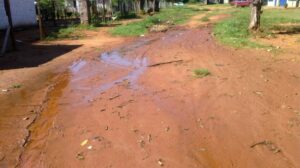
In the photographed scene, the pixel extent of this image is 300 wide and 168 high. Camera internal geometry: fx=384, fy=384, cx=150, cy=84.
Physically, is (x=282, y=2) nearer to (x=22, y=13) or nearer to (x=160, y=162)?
(x=22, y=13)

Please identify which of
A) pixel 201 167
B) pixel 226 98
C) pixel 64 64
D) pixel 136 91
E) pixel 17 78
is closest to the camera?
pixel 201 167

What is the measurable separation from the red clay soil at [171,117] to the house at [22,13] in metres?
14.2

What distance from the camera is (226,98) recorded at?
27.0ft

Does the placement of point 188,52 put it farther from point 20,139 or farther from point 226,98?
point 20,139

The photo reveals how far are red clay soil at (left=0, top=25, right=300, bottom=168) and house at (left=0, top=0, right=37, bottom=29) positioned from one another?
14.2 meters

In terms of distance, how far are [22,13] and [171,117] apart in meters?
21.0

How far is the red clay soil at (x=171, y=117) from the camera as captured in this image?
5.77 m

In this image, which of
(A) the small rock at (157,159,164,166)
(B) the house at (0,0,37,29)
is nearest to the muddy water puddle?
(A) the small rock at (157,159,164,166)

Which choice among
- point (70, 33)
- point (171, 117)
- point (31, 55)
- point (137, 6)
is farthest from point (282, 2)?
point (171, 117)

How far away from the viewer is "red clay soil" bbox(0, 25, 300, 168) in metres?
5.77

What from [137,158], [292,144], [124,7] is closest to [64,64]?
[137,158]

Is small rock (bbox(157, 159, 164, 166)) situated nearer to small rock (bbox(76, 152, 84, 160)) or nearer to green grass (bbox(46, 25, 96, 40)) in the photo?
small rock (bbox(76, 152, 84, 160))

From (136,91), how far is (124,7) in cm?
3077

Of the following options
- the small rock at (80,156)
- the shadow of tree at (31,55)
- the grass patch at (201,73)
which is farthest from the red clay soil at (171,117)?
the shadow of tree at (31,55)
